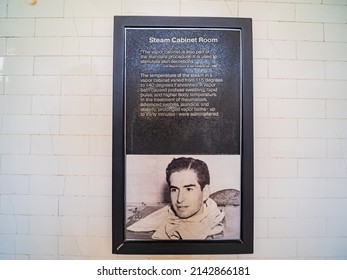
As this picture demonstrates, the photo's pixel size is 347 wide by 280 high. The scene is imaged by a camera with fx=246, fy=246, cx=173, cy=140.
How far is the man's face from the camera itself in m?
1.85

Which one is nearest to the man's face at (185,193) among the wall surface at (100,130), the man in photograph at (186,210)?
the man in photograph at (186,210)

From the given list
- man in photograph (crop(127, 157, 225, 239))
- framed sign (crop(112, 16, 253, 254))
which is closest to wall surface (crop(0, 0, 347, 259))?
framed sign (crop(112, 16, 253, 254))

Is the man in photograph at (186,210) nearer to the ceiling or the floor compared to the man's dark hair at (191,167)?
nearer to the floor

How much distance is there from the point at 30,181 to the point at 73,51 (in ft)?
3.54

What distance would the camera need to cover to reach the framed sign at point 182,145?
1.85 meters

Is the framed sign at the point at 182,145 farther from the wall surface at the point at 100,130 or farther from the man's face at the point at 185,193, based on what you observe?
the wall surface at the point at 100,130

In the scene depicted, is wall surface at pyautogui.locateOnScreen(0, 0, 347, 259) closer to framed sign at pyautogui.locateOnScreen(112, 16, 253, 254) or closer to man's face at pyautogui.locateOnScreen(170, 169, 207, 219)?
framed sign at pyautogui.locateOnScreen(112, 16, 253, 254)

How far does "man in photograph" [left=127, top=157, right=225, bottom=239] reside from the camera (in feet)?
6.08

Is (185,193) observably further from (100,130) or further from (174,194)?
(100,130)

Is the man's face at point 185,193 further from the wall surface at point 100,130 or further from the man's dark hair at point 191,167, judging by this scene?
the wall surface at point 100,130

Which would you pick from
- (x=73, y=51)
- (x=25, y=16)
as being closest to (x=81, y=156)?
(x=73, y=51)

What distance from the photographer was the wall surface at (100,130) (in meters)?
1.93

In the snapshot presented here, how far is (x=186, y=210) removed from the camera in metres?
1.85

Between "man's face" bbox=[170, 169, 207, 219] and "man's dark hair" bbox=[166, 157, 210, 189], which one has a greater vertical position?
"man's dark hair" bbox=[166, 157, 210, 189]
